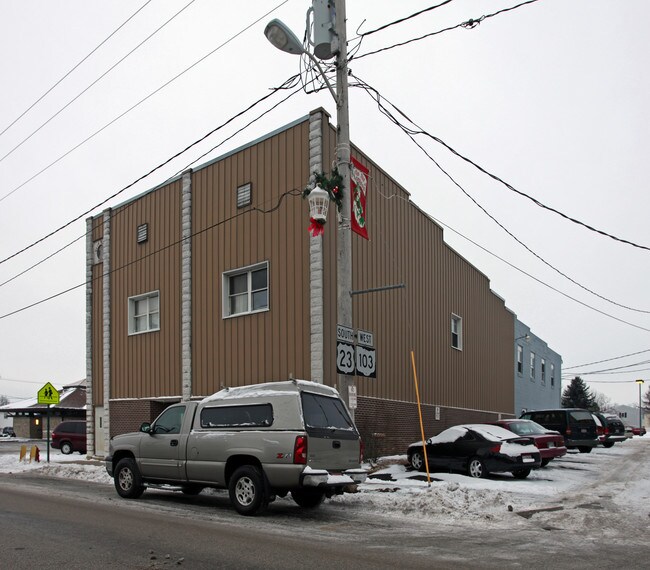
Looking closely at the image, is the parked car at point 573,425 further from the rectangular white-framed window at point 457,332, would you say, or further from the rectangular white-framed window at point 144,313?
the rectangular white-framed window at point 144,313

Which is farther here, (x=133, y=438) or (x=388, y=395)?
(x=388, y=395)

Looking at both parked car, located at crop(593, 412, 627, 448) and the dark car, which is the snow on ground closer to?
parked car, located at crop(593, 412, 627, 448)

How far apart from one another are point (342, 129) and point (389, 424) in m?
10.1

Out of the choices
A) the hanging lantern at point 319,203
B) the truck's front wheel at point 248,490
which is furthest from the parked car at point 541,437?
the truck's front wheel at point 248,490

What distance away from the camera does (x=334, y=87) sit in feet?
46.7

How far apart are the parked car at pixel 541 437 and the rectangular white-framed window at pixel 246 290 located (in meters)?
7.34

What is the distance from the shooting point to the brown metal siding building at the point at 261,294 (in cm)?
1861

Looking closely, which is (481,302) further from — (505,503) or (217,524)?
(217,524)

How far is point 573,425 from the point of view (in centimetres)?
2562

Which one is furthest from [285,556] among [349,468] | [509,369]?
[509,369]

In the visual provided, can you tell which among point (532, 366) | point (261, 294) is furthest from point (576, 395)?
point (261, 294)

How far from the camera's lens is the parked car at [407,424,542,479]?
52.1 feet

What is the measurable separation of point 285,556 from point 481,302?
84.1 feet

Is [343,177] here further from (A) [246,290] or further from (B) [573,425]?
(B) [573,425]
